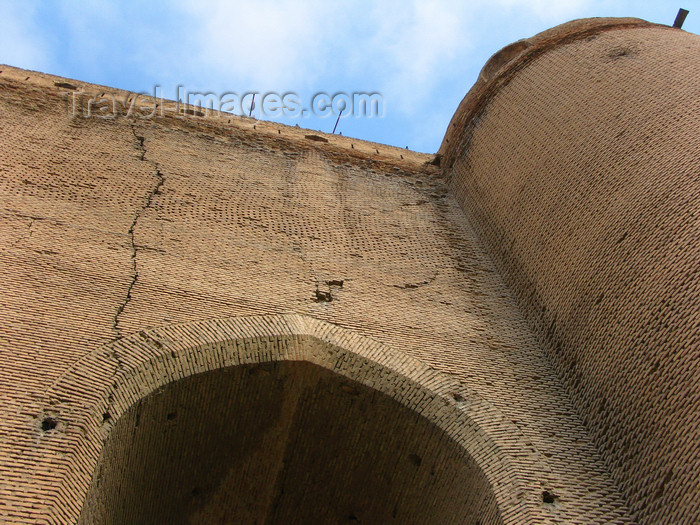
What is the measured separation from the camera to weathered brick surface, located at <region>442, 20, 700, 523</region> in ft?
13.1

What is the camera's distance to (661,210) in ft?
15.6

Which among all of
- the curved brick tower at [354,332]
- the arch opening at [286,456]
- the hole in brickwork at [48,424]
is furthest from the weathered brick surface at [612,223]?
the hole in brickwork at [48,424]

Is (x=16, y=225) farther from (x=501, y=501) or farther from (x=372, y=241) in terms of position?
(x=501, y=501)

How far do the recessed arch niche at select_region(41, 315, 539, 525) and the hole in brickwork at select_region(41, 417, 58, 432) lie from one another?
221mm

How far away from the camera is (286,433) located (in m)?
4.90

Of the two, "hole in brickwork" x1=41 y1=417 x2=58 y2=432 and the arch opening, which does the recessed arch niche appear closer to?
the arch opening

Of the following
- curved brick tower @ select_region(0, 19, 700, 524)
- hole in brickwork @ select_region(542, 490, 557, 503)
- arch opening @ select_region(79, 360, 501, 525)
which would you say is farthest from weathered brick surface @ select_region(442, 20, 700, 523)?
arch opening @ select_region(79, 360, 501, 525)

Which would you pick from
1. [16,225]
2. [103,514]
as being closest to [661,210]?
[103,514]

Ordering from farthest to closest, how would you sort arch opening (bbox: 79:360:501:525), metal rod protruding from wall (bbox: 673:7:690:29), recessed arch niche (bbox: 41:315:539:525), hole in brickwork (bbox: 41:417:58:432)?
1. metal rod protruding from wall (bbox: 673:7:690:29)
2. arch opening (bbox: 79:360:501:525)
3. recessed arch niche (bbox: 41:315:539:525)
4. hole in brickwork (bbox: 41:417:58:432)

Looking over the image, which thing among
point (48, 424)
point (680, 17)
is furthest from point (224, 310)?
point (680, 17)

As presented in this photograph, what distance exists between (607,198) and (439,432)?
2174 millimetres

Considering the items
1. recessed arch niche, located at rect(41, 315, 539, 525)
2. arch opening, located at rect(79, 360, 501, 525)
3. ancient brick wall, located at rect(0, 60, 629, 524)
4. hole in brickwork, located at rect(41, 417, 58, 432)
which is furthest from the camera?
arch opening, located at rect(79, 360, 501, 525)

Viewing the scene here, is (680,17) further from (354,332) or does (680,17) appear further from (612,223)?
(354,332)

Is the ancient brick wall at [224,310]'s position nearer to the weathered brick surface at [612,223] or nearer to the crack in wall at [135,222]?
the crack in wall at [135,222]
